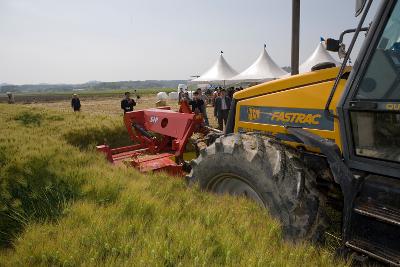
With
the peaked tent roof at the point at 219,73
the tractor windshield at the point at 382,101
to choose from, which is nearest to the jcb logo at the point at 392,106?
the tractor windshield at the point at 382,101

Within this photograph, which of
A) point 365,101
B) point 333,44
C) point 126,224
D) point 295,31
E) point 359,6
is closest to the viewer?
point 359,6

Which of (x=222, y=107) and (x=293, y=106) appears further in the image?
(x=222, y=107)

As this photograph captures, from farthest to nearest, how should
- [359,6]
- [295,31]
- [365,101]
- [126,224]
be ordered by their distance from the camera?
[295,31]
[126,224]
[365,101]
[359,6]

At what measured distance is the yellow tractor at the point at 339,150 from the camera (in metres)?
2.41

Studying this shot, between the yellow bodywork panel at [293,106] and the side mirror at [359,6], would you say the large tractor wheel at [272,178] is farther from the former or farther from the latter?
the side mirror at [359,6]

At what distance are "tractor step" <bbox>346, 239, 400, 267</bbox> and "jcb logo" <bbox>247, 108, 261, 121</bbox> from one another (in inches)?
65.1

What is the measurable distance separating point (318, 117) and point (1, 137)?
7146mm

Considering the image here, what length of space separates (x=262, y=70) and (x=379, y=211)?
22.2 metres

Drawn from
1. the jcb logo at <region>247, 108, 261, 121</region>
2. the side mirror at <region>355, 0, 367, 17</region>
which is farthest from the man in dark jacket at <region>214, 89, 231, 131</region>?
the side mirror at <region>355, 0, 367, 17</region>

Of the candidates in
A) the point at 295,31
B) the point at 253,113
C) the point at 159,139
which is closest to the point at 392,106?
the point at 253,113

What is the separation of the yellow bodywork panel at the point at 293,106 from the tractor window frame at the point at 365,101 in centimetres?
14

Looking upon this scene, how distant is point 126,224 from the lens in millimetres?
2840

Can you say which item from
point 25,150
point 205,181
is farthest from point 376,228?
point 25,150

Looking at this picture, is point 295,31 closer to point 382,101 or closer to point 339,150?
point 339,150
